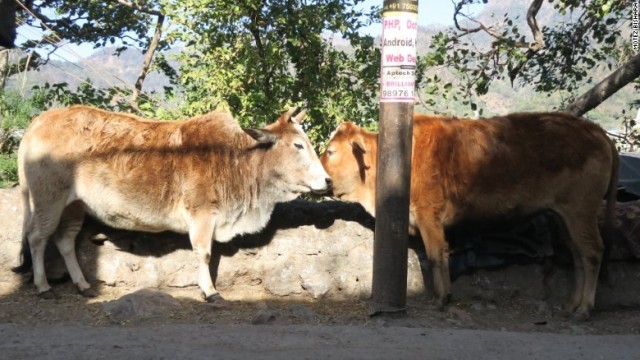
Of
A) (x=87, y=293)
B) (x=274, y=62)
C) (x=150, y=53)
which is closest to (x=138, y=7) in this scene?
(x=150, y=53)

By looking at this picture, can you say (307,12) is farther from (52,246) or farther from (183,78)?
(52,246)

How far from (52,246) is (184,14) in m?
3.65

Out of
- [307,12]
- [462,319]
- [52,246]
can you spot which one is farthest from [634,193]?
[52,246]

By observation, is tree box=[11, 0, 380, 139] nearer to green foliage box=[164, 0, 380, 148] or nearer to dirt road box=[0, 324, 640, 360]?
green foliage box=[164, 0, 380, 148]

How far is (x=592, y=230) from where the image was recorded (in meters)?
7.27

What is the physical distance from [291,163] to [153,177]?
55.2 inches

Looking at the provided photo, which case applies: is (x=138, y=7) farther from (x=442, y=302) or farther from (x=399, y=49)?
(x=442, y=302)

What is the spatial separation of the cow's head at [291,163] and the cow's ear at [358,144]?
0.41 m

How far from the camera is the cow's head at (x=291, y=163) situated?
7.64m

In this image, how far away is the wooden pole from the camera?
21.5 ft

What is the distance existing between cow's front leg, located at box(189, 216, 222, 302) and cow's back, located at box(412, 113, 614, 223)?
2.06m

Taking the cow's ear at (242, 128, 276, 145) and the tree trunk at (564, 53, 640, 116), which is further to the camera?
the tree trunk at (564, 53, 640, 116)

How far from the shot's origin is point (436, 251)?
283 inches

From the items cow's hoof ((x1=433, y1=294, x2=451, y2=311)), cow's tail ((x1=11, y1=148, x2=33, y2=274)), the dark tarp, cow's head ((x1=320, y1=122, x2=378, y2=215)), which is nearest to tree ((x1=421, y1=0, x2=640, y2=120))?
the dark tarp
